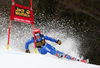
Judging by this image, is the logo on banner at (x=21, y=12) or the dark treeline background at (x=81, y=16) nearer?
the logo on banner at (x=21, y=12)

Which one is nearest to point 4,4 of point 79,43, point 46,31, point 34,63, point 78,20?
point 46,31

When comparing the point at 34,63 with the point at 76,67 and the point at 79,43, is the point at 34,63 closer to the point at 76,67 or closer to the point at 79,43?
the point at 76,67

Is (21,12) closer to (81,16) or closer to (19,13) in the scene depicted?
(19,13)

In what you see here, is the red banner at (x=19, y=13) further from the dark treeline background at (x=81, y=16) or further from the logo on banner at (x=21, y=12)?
the dark treeline background at (x=81, y=16)

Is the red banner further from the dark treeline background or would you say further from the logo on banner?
the dark treeline background

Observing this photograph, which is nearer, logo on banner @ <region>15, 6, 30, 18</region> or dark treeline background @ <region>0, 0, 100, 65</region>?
logo on banner @ <region>15, 6, 30, 18</region>

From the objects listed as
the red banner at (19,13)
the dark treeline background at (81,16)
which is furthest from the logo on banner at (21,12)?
the dark treeline background at (81,16)

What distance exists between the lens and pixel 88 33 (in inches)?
290

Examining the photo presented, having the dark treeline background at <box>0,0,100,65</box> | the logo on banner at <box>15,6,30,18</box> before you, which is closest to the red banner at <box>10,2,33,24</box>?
the logo on banner at <box>15,6,30,18</box>

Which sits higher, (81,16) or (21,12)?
(81,16)

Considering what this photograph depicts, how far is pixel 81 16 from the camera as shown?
309 inches

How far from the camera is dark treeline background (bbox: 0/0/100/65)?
22.1 ft

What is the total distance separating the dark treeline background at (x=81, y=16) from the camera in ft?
22.1

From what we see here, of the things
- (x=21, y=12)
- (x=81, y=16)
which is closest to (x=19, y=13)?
(x=21, y=12)
